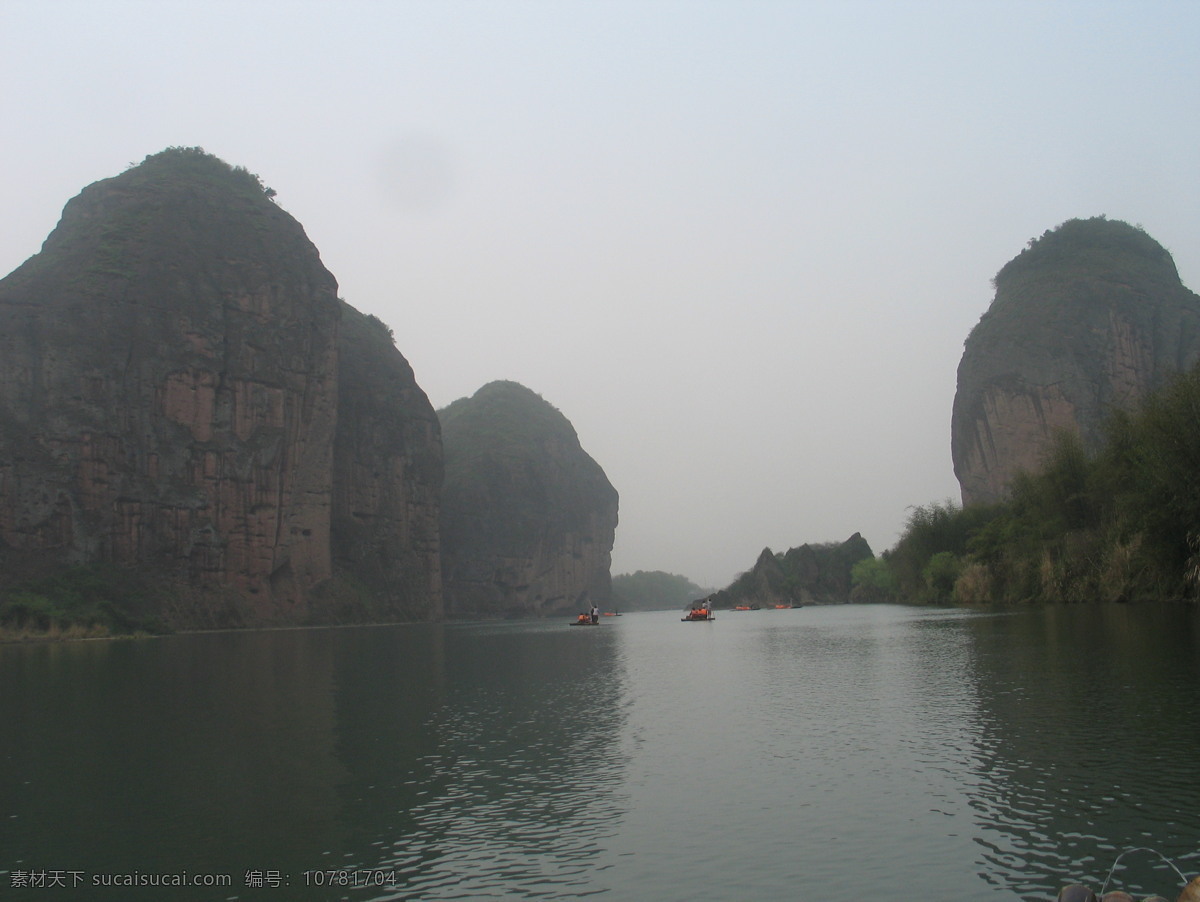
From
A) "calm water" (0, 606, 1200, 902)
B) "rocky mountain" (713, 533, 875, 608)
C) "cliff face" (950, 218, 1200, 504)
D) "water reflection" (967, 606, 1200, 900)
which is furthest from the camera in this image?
"rocky mountain" (713, 533, 875, 608)

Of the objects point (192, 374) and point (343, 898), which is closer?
point (343, 898)

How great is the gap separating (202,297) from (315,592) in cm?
2763

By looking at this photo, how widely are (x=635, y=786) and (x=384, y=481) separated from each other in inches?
3771

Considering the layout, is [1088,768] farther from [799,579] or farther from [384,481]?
[799,579]

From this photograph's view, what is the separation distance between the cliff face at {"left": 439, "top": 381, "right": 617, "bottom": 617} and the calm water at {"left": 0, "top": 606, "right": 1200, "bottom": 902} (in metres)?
118

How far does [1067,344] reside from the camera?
364ft

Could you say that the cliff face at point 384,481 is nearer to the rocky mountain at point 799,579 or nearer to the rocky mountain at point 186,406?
the rocky mountain at point 186,406

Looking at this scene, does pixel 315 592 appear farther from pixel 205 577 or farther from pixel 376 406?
pixel 376 406

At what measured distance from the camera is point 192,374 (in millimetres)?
76688

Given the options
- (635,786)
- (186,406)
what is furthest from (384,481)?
(635,786)

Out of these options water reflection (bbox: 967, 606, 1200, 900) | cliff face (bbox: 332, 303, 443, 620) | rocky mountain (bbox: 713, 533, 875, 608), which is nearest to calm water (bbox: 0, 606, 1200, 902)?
water reflection (bbox: 967, 606, 1200, 900)

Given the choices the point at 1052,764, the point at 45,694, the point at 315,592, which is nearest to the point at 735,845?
the point at 1052,764

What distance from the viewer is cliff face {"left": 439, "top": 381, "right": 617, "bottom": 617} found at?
14075 cm

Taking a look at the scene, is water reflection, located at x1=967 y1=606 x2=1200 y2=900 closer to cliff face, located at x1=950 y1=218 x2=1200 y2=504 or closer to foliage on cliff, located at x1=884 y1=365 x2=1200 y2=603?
foliage on cliff, located at x1=884 y1=365 x2=1200 y2=603
